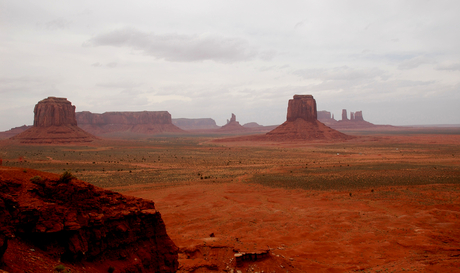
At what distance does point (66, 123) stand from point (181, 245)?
99.6 metres

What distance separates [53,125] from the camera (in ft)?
309

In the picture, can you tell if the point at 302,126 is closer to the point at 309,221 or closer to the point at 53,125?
the point at 53,125

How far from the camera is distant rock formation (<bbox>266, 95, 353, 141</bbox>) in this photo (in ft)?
326

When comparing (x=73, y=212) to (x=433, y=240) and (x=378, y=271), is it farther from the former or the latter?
(x=433, y=240)

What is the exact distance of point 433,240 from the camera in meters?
12.5

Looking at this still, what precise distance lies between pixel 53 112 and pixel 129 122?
97953mm

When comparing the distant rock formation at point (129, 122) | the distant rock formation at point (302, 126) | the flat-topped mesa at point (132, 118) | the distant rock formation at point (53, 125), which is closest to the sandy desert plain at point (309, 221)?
the distant rock formation at point (53, 125)

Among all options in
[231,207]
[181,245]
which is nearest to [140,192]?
[231,207]

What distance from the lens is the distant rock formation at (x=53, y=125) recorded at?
284 feet

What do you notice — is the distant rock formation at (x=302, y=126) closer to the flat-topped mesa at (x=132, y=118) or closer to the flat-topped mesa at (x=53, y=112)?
the flat-topped mesa at (x=53, y=112)

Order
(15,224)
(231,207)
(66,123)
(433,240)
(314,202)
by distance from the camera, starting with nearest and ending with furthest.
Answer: (15,224), (433,240), (231,207), (314,202), (66,123)

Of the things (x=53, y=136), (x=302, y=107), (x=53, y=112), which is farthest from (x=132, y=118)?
(x=302, y=107)

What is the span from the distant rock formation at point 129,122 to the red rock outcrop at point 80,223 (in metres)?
176

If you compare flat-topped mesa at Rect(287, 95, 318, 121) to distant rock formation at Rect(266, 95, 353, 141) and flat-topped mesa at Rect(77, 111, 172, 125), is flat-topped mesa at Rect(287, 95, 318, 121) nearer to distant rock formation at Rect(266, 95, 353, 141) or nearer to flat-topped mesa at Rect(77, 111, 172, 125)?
distant rock formation at Rect(266, 95, 353, 141)
